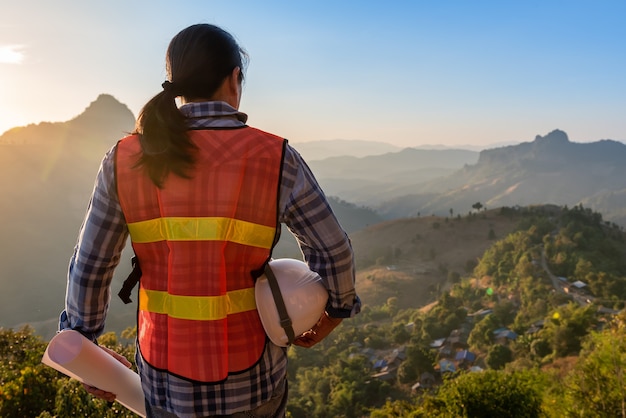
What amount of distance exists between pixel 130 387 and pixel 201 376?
0.50 meters

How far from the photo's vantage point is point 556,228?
6494 cm

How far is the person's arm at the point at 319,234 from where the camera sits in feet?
4.38

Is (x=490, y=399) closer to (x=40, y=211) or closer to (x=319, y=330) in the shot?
(x=319, y=330)

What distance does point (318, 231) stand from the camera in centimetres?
138

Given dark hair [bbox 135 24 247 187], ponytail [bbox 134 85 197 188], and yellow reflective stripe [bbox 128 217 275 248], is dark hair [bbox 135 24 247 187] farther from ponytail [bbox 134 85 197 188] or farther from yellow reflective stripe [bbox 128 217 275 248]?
yellow reflective stripe [bbox 128 217 275 248]

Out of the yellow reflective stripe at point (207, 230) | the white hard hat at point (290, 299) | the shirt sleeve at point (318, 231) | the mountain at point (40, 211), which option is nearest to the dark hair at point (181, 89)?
the yellow reflective stripe at point (207, 230)

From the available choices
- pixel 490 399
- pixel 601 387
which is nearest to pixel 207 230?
pixel 490 399

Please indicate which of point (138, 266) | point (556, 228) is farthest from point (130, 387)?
point (556, 228)

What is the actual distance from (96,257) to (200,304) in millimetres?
468

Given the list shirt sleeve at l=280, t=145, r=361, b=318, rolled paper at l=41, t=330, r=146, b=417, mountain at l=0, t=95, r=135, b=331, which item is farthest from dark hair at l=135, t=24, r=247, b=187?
mountain at l=0, t=95, r=135, b=331

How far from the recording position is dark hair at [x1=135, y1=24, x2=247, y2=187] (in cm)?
127

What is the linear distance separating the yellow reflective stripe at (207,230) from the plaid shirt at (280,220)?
112 millimetres

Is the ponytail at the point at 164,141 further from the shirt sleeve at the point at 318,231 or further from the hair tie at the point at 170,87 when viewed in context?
the shirt sleeve at the point at 318,231

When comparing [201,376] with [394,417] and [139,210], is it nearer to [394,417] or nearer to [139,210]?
[139,210]
